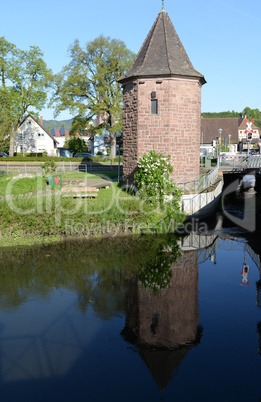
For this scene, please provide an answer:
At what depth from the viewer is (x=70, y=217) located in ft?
66.3

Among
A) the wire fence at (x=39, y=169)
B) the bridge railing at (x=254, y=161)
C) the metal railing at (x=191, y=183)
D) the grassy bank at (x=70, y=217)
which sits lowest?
the grassy bank at (x=70, y=217)

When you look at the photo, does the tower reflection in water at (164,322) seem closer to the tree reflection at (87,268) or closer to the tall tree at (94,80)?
the tree reflection at (87,268)

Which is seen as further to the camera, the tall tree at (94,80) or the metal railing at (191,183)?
the tall tree at (94,80)

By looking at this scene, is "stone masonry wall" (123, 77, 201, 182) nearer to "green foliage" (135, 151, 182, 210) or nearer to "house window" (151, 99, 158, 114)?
"house window" (151, 99, 158, 114)

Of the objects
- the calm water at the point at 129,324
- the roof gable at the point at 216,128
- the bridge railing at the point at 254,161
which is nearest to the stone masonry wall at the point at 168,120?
the calm water at the point at 129,324

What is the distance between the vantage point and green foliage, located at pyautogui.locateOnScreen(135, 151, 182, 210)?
75.5ft

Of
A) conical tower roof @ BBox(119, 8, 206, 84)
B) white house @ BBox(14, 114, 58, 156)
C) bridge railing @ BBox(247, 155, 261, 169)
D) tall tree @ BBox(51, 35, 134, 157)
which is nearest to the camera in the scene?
conical tower roof @ BBox(119, 8, 206, 84)

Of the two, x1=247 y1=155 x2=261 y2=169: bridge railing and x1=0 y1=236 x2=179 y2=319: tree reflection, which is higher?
x1=247 y1=155 x2=261 y2=169: bridge railing

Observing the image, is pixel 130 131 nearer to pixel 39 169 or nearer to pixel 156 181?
pixel 156 181

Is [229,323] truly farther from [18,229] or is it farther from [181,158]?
[181,158]

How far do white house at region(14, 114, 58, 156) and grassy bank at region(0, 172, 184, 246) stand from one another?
47577 mm

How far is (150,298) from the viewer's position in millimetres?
13312

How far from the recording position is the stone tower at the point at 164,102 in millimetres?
23766

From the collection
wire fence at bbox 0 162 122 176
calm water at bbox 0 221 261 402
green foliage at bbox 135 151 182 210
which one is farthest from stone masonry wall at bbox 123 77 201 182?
wire fence at bbox 0 162 122 176
